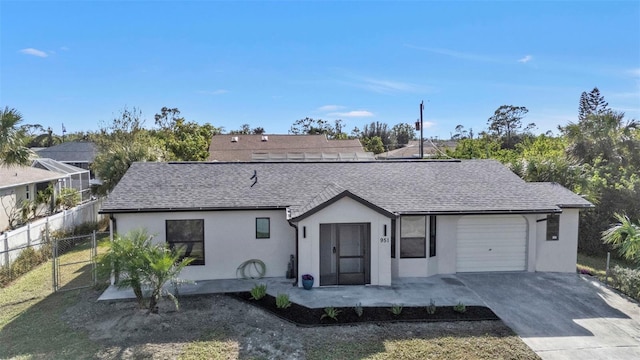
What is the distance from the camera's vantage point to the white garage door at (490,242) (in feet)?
44.8

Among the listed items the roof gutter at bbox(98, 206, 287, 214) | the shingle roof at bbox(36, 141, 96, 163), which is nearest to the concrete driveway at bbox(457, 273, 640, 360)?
the roof gutter at bbox(98, 206, 287, 214)

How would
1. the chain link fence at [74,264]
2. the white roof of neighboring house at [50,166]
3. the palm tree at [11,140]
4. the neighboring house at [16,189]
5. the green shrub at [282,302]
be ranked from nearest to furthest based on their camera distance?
the green shrub at [282,302], the chain link fence at [74,264], the palm tree at [11,140], the neighboring house at [16,189], the white roof of neighboring house at [50,166]

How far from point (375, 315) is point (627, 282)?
8.96 m

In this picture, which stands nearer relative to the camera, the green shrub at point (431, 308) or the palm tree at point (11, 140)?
the green shrub at point (431, 308)

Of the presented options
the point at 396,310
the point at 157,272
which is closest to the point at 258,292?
the point at 157,272

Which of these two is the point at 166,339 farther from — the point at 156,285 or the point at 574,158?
the point at 574,158

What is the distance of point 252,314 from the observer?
10.1 m

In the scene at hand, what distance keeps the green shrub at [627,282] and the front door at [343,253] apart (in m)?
8.62

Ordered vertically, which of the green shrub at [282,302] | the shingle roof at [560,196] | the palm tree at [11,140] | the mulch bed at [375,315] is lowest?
the mulch bed at [375,315]

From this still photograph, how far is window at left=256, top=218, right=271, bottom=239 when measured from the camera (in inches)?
507

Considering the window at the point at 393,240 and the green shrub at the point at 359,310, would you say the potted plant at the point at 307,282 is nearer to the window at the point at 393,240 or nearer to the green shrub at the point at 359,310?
the green shrub at the point at 359,310

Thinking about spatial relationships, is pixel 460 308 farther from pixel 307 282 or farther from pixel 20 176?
pixel 20 176

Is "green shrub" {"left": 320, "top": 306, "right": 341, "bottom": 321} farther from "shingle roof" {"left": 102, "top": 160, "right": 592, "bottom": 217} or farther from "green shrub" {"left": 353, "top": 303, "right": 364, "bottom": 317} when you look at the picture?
"shingle roof" {"left": 102, "top": 160, "right": 592, "bottom": 217}

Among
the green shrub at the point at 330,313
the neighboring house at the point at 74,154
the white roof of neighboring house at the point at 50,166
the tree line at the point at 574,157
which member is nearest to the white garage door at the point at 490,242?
the green shrub at the point at 330,313
